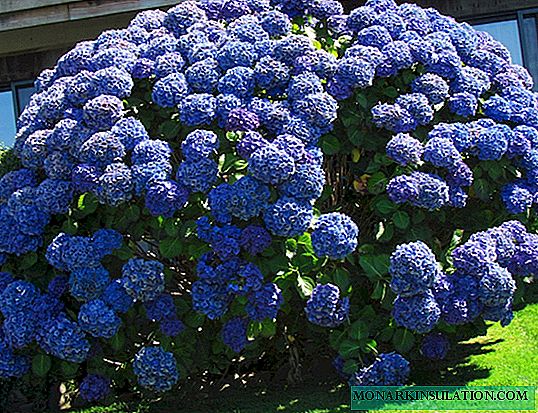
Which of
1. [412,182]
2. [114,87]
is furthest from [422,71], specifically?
[114,87]

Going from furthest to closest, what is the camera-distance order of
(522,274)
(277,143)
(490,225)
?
(490,225)
(522,274)
(277,143)

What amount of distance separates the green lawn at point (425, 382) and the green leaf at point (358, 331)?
0.39 metres

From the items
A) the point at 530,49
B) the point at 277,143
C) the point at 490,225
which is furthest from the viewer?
the point at 530,49

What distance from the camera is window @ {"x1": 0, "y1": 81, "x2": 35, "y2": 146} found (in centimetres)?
894

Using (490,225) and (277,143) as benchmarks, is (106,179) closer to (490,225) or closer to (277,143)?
(277,143)

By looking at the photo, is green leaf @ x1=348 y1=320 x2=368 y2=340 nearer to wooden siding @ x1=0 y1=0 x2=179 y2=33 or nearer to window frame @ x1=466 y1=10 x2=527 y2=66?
wooden siding @ x1=0 y1=0 x2=179 y2=33

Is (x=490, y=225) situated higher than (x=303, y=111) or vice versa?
(x=303, y=111)

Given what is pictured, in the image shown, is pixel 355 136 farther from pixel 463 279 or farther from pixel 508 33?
pixel 508 33

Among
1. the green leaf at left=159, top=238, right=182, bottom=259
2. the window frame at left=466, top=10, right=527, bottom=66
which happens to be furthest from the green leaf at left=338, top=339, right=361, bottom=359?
the window frame at left=466, top=10, right=527, bottom=66

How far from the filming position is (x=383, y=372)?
13.9 feet

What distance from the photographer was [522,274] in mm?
4398

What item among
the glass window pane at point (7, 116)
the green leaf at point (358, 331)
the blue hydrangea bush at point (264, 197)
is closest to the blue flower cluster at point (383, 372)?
the blue hydrangea bush at point (264, 197)

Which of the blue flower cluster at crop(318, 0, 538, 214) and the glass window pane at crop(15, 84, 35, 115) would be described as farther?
the glass window pane at crop(15, 84, 35, 115)

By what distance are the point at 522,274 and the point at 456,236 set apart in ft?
1.33
